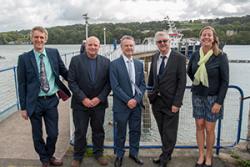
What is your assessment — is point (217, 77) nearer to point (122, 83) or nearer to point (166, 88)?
point (166, 88)

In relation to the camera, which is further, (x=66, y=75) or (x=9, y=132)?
(x=9, y=132)

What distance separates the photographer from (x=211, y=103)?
12.6 feet

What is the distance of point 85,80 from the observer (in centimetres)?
A: 394

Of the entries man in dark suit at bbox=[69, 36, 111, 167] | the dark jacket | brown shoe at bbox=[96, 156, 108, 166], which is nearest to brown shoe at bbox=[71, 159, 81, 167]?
man in dark suit at bbox=[69, 36, 111, 167]

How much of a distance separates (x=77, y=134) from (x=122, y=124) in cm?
70

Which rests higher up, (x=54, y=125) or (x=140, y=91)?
(x=140, y=91)

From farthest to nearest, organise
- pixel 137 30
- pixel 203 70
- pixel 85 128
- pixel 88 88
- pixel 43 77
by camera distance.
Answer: pixel 137 30 < pixel 85 128 < pixel 88 88 < pixel 43 77 < pixel 203 70

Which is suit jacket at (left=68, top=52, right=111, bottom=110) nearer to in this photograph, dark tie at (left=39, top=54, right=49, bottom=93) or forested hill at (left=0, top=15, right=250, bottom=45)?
dark tie at (left=39, top=54, right=49, bottom=93)

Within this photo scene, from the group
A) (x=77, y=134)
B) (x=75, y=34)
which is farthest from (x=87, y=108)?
(x=75, y=34)

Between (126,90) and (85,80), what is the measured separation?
1.99 ft

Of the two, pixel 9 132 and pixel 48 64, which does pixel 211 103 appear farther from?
pixel 9 132

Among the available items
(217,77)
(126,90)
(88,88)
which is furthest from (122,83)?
(217,77)

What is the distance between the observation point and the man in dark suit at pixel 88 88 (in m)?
3.91

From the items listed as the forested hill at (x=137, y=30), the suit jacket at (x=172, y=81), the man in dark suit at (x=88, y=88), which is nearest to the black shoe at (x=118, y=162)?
the man in dark suit at (x=88, y=88)
